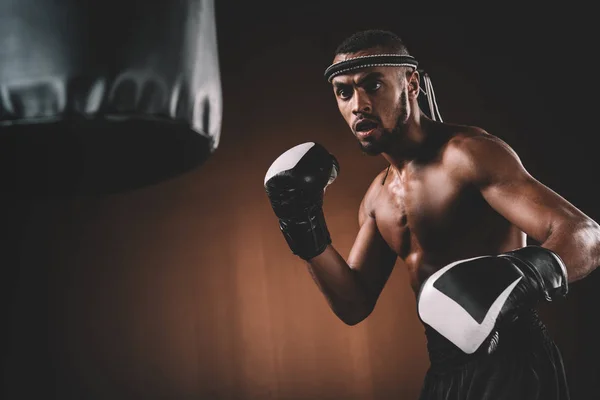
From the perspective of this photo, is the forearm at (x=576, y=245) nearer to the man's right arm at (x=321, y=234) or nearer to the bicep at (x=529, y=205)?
the bicep at (x=529, y=205)

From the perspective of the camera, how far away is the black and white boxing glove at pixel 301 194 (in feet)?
5.51

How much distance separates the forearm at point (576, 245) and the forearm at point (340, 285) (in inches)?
23.3

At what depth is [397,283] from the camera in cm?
294

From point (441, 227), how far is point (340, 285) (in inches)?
12.9

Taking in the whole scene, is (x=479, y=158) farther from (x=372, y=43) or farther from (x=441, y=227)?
Answer: (x=372, y=43)

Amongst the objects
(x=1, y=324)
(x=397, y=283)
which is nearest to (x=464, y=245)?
(x=397, y=283)

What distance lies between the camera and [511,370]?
145 centimetres

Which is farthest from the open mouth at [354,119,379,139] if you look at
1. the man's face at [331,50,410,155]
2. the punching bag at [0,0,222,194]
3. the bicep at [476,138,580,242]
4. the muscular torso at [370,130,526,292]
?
the punching bag at [0,0,222,194]

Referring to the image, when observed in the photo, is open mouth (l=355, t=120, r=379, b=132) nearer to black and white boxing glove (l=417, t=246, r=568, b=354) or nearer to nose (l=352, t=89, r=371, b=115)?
nose (l=352, t=89, r=371, b=115)

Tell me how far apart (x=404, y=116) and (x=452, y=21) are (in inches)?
61.4

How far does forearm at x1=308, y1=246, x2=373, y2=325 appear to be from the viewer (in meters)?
1.76

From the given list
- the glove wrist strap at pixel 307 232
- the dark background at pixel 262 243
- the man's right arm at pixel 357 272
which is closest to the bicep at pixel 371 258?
the man's right arm at pixel 357 272

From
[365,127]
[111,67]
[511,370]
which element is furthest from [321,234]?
[111,67]

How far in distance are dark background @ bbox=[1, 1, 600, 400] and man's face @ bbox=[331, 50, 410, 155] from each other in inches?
50.4
